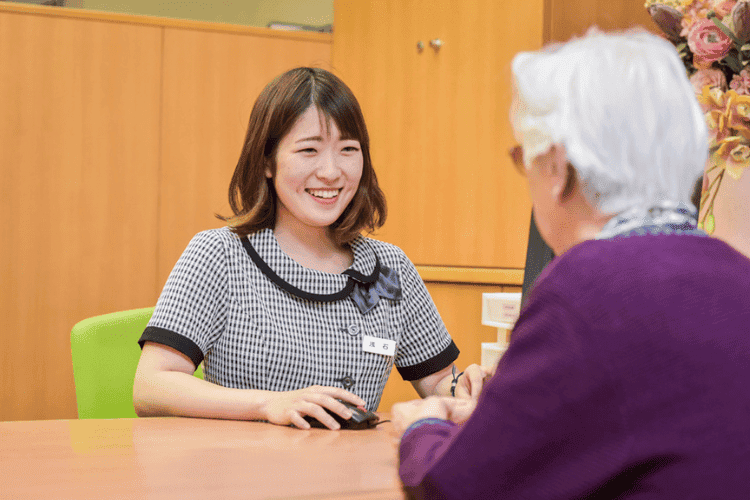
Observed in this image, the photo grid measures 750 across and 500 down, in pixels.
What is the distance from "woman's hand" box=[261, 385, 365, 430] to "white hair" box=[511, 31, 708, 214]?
66 cm

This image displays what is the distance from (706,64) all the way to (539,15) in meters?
1.45

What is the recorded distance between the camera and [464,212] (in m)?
2.76

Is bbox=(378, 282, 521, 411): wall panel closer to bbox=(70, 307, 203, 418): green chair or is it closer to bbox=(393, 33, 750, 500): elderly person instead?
bbox=(70, 307, 203, 418): green chair

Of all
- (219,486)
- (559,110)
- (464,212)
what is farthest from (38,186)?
(559,110)

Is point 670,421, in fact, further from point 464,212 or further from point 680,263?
point 464,212

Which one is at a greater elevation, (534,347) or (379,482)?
(534,347)

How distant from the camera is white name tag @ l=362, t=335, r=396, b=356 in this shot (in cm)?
149

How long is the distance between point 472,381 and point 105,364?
77 cm

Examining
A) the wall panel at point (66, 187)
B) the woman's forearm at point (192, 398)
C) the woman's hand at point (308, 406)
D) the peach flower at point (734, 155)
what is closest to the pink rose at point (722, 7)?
the peach flower at point (734, 155)

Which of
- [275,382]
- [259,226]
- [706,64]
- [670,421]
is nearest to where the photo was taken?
[670,421]

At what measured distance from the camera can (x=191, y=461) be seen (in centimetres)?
94

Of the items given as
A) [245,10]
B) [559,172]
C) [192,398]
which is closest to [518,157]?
[559,172]

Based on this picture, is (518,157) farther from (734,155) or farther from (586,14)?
(586,14)

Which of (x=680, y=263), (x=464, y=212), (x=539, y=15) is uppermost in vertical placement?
(x=539, y=15)
